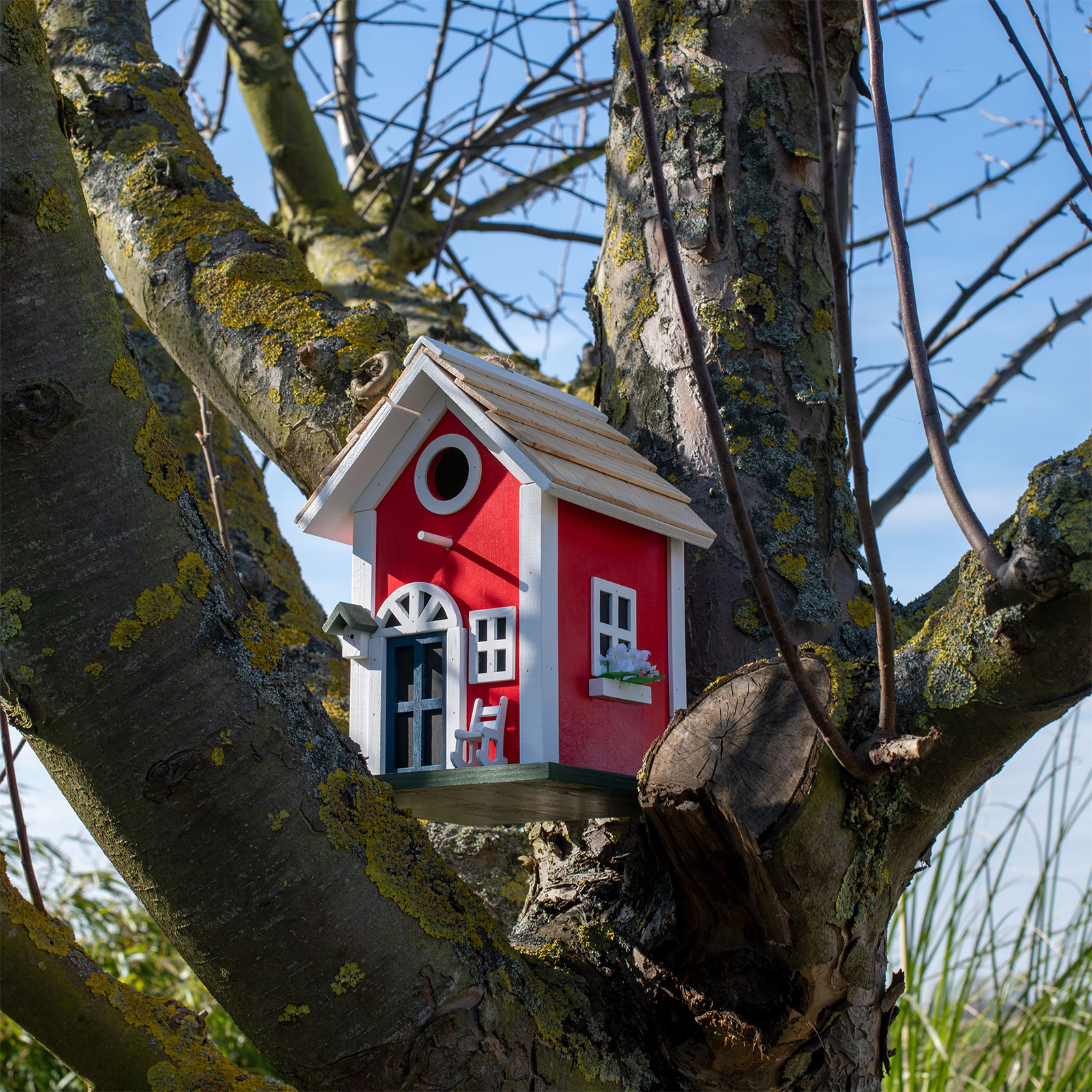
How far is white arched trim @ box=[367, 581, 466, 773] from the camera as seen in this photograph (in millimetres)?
1913

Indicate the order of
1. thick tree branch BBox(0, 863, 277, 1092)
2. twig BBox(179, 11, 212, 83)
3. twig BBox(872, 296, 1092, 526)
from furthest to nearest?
twig BBox(179, 11, 212, 83)
twig BBox(872, 296, 1092, 526)
thick tree branch BBox(0, 863, 277, 1092)

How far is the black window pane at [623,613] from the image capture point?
6.68 ft

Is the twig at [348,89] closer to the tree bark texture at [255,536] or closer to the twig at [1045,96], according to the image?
the tree bark texture at [255,536]

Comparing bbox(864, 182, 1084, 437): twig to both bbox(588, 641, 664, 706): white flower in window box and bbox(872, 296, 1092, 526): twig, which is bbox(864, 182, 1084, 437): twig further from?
bbox(588, 641, 664, 706): white flower in window box

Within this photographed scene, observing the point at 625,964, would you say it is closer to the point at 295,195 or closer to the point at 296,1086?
the point at 296,1086

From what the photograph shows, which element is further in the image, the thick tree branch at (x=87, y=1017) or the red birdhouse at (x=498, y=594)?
the red birdhouse at (x=498, y=594)

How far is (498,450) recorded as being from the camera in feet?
6.42

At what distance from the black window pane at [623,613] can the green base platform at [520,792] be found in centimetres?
34

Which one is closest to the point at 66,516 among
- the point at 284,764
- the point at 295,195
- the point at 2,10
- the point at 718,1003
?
the point at 284,764

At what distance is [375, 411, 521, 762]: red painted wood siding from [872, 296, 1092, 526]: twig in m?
1.82

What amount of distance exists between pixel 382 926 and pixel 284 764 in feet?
0.89

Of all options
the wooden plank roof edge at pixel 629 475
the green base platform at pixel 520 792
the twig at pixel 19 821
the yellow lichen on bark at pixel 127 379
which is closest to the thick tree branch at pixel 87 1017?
the twig at pixel 19 821

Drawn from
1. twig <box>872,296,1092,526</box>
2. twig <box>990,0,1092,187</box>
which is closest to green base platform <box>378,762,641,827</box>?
twig <box>990,0,1092,187</box>

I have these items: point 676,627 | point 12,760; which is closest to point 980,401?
point 676,627
